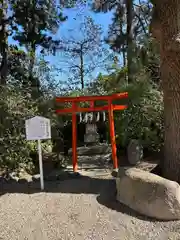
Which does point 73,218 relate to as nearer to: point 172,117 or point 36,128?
point 36,128

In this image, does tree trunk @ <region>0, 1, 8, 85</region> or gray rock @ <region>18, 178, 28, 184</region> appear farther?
A: tree trunk @ <region>0, 1, 8, 85</region>

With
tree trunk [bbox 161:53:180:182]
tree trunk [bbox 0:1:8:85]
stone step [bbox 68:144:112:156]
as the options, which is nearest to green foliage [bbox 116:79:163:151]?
stone step [bbox 68:144:112:156]

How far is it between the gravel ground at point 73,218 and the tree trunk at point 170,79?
100cm

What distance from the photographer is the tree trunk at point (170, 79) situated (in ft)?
14.1

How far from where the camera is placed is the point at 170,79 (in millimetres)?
4414

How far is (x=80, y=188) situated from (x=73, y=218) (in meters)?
1.03

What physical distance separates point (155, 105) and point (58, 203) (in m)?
4.29

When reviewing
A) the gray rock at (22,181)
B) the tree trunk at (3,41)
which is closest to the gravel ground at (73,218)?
the gray rock at (22,181)

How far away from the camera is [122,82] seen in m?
9.37

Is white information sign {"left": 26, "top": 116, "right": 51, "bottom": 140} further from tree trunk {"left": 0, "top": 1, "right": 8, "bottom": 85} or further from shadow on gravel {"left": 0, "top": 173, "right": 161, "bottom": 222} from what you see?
tree trunk {"left": 0, "top": 1, "right": 8, "bottom": 85}

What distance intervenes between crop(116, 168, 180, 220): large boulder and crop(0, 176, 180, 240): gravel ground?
97 mm

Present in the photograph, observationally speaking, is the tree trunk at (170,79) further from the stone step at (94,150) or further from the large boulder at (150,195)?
the stone step at (94,150)

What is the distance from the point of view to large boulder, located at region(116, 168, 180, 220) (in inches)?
135

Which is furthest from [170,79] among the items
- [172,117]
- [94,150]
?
[94,150]
